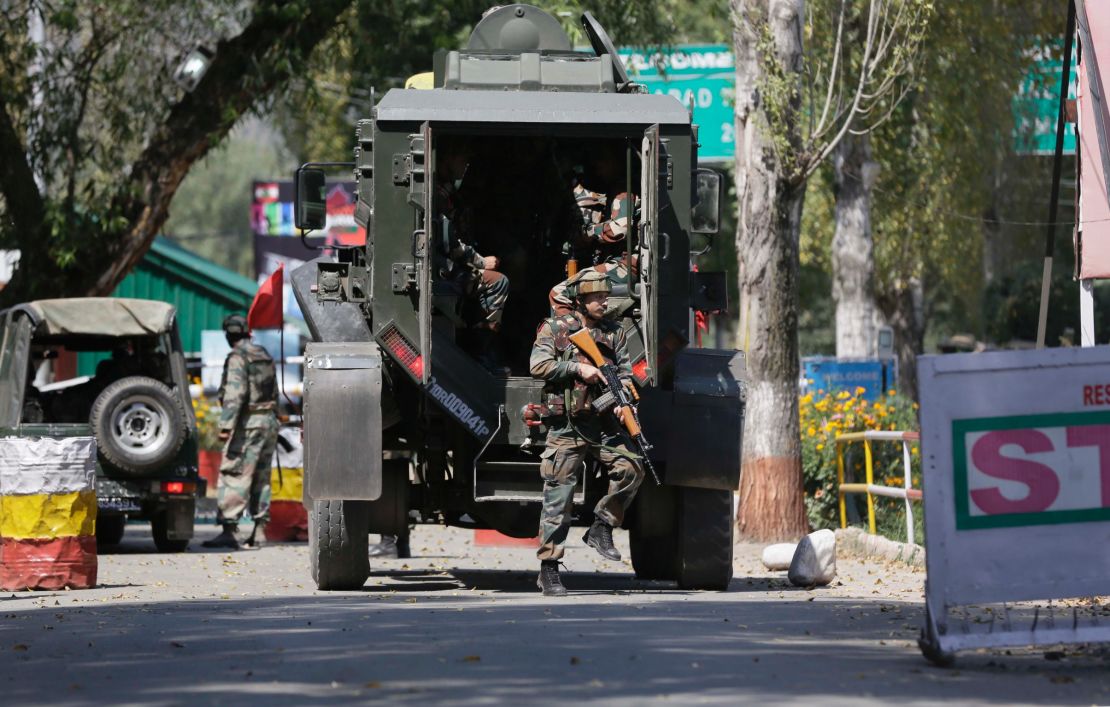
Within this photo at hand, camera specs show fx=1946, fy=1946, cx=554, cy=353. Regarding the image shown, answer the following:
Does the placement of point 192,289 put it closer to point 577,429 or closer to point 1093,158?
point 1093,158

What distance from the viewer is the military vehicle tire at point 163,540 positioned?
677 inches

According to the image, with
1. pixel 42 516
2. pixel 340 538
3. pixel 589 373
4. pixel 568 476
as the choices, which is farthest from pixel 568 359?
pixel 42 516

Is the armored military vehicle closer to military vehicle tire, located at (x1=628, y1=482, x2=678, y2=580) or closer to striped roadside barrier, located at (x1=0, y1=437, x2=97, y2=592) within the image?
military vehicle tire, located at (x1=628, y1=482, x2=678, y2=580)

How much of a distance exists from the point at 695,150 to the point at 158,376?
25.1 feet

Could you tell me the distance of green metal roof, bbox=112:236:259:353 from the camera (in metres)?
37.9

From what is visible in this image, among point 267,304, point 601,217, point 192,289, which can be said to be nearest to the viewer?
point 601,217

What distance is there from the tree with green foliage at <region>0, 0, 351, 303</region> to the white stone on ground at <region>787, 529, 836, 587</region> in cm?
1027

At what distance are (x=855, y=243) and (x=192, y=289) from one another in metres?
15.2

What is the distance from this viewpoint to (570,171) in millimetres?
13086

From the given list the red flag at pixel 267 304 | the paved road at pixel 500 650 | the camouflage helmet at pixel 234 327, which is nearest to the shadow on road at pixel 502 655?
the paved road at pixel 500 650

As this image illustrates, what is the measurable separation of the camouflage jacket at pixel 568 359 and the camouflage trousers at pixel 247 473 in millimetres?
6738

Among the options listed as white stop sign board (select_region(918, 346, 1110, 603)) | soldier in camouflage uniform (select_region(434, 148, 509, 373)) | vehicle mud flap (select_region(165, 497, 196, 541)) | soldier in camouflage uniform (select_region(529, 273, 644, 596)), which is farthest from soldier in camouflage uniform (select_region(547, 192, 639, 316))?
vehicle mud flap (select_region(165, 497, 196, 541))

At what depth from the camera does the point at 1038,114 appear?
3272cm

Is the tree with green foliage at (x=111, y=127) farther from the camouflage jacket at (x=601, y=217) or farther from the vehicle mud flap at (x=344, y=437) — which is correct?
the vehicle mud flap at (x=344, y=437)
